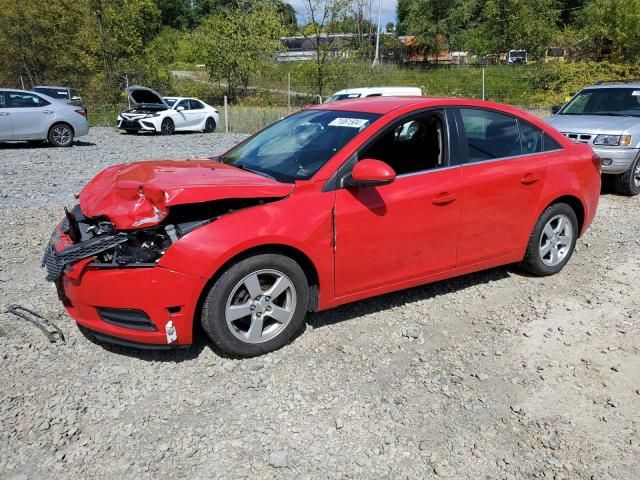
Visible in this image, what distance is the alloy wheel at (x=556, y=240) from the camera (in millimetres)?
4969

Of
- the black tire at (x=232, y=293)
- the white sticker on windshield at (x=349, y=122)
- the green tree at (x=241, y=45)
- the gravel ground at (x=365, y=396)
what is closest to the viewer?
the gravel ground at (x=365, y=396)

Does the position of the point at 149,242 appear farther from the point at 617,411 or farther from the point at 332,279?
the point at 617,411

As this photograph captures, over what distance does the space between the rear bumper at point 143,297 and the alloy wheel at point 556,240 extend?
3240 millimetres

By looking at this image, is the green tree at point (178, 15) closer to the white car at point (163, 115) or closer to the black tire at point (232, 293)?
the white car at point (163, 115)

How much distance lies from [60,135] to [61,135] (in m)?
0.03

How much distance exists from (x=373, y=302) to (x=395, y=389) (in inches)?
49.3

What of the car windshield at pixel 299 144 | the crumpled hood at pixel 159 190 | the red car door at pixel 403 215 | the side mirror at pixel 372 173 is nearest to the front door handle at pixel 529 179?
the red car door at pixel 403 215

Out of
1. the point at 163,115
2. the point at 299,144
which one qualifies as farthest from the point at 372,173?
the point at 163,115

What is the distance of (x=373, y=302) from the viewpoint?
14.9ft

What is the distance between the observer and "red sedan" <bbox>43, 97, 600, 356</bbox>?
3295 mm

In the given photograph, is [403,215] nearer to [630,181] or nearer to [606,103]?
[630,181]

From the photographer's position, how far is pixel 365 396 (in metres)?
3.26

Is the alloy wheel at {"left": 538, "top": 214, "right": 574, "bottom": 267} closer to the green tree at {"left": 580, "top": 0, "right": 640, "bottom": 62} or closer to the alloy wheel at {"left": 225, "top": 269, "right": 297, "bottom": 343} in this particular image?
the alloy wheel at {"left": 225, "top": 269, "right": 297, "bottom": 343}

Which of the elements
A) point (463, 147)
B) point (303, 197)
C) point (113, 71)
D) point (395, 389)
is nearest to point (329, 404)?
point (395, 389)
